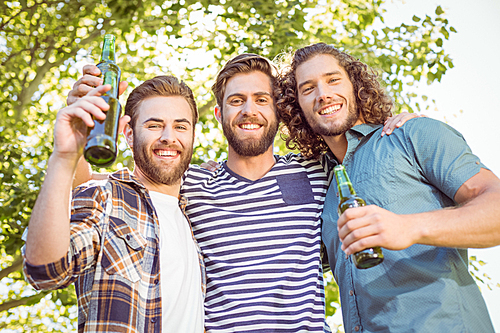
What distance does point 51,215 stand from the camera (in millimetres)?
1705

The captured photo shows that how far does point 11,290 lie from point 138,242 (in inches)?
223

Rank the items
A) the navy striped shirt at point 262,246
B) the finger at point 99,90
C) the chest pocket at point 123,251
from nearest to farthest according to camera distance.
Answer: the finger at point 99,90, the chest pocket at point 123,251, the navy striped shirt at point 262,246

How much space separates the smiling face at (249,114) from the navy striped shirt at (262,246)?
0.22 metres

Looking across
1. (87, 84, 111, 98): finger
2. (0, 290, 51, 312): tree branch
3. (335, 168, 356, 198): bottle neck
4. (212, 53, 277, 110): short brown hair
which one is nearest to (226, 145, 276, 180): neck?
(212, 53, 277, 110): short brown hair

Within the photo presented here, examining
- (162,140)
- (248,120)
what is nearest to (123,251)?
(162,140)

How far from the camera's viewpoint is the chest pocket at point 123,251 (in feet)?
7.18

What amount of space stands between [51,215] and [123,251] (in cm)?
61

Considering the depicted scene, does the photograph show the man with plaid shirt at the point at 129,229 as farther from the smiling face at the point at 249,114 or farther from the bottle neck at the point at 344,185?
the bottle neck at the point at 344,185

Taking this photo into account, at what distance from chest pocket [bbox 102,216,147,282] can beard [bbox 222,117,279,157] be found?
109cm

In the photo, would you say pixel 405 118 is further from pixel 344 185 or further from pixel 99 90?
pixel 99 90

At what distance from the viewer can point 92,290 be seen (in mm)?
2146

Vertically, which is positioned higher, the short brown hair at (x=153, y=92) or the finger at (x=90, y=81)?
the short brown hair at (x=153, y=92)

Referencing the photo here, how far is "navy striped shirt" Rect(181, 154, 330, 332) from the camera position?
8.10 ft

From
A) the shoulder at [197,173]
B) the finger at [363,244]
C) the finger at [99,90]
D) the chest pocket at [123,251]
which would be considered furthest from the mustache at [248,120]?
the finger at [363,244]
